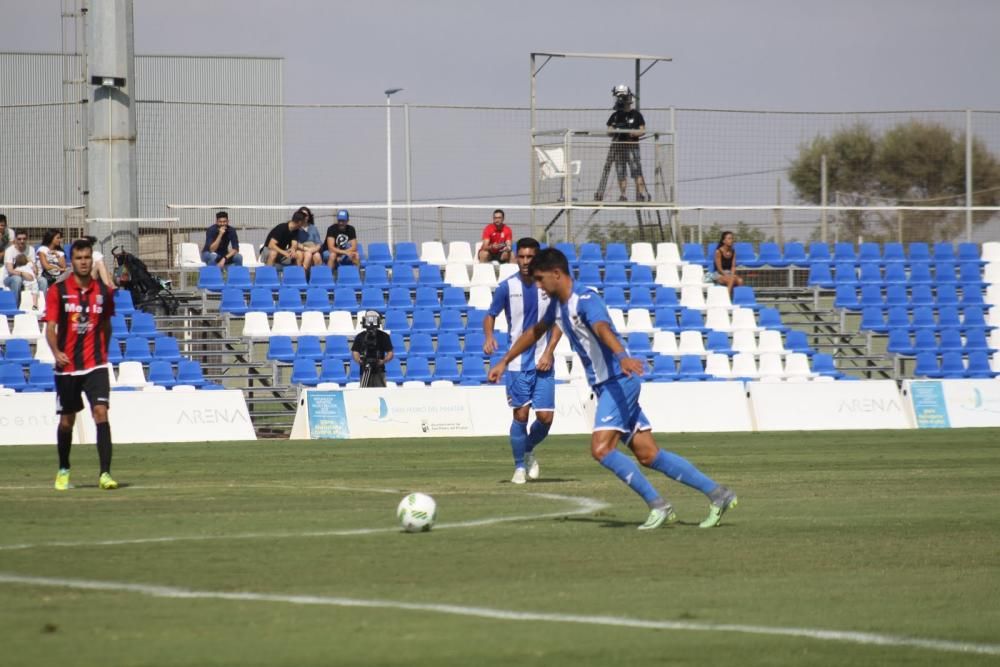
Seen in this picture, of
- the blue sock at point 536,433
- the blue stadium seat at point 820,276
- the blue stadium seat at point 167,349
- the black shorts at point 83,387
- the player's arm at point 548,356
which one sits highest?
the blue stadium seat at point 820,276

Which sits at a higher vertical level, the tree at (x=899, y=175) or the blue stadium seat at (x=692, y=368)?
the tree at (x=899, y=175)

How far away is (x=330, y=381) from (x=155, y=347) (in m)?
3.38

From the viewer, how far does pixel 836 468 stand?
18047 millimetres

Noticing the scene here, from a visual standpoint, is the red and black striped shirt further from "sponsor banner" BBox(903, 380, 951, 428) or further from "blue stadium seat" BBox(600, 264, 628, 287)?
"blue stadium seat" BBox(600, 264, 628, 287)

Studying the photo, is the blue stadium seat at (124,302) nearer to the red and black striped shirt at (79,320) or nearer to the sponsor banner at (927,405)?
the red and black striped shirt at (79,320)

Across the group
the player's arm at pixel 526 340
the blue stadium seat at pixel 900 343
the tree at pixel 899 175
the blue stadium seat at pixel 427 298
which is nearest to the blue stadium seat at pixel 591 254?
the blue stadium seat at pixel 427 298

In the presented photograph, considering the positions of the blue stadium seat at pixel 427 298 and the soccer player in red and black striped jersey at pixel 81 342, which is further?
the blue stadium seat at pixel 427 298

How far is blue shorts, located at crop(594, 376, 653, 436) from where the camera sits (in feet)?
37.4

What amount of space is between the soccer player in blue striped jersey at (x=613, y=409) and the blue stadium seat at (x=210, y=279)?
19798 millimetres

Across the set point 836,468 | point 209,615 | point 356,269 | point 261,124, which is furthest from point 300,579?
point 261,124

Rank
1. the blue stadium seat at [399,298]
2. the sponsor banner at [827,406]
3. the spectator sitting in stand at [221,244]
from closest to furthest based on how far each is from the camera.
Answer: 1. the sponsor banner at [827,406]
2. the blue stadium seat at [399,298]
3. the spectator sitting in stand at [221,244]

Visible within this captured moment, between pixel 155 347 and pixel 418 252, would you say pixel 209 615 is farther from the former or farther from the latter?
pixel 418 252

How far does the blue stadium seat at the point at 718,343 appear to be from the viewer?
30766 mm

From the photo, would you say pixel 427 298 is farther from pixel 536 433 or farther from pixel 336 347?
pixel 536 433
